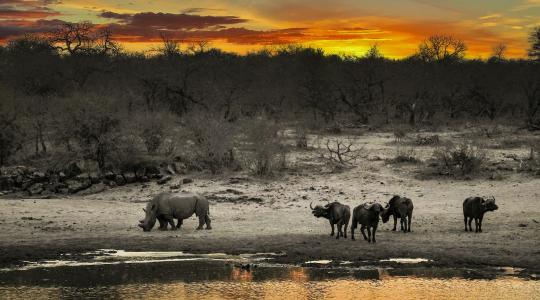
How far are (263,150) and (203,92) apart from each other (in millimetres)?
21501

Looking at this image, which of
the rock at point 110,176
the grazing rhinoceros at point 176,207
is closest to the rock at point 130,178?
the rock at point 110,176

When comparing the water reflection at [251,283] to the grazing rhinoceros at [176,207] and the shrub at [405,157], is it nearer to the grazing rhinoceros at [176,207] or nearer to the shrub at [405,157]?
the grazing rhinoceros at [176,207]

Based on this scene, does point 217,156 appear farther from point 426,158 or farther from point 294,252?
point 294,252

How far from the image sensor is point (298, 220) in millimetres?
21000

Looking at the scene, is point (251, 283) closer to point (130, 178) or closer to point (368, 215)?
point (368, 215)

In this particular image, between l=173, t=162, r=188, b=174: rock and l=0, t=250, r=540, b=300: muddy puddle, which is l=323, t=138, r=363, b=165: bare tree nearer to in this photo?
l=173, t=162, r=188, b=174: rock

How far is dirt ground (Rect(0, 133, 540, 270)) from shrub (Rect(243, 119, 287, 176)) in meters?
0.64

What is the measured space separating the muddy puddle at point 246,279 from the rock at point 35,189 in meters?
11.1

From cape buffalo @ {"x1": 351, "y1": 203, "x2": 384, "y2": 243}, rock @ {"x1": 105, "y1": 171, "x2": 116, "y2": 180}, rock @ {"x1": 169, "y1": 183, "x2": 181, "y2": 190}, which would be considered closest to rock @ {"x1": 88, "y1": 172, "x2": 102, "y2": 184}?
rock @ {"x1": 105, "y1": 171, "x2": 116, "y2": 180}

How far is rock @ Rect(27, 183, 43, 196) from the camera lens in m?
27.1

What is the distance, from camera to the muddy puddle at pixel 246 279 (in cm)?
1346

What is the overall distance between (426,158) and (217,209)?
1084cm

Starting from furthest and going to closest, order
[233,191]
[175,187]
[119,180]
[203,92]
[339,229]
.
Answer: [203,92] → [119,180] → [175,187] → [233,191] → [339,229]

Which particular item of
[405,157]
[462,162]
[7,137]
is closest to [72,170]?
[7,137]
